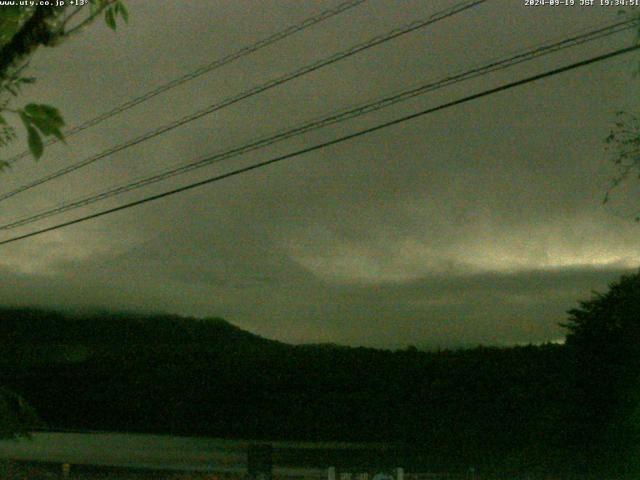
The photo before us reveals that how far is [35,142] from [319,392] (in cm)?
2087

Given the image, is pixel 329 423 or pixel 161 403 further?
pixel 161 403

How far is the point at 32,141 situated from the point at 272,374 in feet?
69.7

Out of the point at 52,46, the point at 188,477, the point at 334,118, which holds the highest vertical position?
the point at 334,118

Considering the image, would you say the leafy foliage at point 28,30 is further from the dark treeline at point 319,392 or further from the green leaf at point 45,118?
the dark treeline at point 319,392

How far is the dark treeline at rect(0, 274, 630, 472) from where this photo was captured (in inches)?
768

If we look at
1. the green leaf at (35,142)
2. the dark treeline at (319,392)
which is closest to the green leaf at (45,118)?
the green leaf at (35,142)

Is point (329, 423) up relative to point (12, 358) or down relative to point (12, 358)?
down

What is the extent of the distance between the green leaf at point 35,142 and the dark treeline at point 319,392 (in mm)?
13997

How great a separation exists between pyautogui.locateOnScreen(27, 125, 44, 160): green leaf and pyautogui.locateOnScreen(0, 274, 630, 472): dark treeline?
14.0 m

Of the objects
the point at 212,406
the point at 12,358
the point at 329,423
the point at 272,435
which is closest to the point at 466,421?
the point at 329,423

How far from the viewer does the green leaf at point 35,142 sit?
10.9 feet

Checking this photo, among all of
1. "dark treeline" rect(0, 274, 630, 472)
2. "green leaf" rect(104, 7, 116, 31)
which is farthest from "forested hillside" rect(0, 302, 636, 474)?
"green leaf" rect(104, 7, 116, 31)

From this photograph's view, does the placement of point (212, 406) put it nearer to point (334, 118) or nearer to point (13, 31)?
point (334, 118)

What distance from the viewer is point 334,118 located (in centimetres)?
1188
